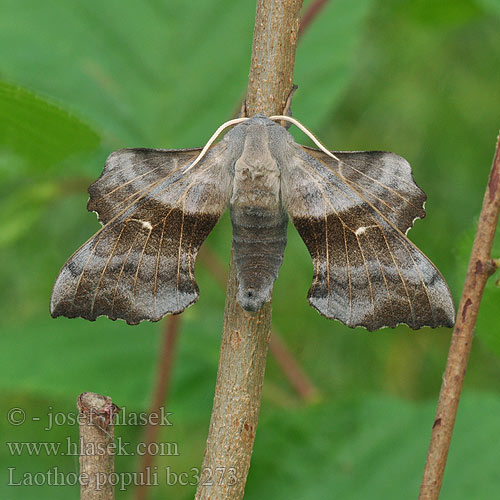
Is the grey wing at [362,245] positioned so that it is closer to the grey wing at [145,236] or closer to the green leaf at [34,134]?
the grey wing at [145,236]

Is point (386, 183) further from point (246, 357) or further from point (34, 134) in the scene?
point (34, 134)

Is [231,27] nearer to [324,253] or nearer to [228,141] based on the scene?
[228,141]

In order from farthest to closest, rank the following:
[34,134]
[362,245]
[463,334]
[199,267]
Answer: [199,267], [34,134], [362,245], [463,334]

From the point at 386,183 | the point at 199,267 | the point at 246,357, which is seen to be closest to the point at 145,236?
the point at 246,357

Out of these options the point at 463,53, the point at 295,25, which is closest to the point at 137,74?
the point at 295,25

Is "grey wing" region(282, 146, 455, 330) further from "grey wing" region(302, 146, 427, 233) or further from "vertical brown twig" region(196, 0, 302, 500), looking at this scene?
"vertical brown twig" region(196, 0, 302, 500)

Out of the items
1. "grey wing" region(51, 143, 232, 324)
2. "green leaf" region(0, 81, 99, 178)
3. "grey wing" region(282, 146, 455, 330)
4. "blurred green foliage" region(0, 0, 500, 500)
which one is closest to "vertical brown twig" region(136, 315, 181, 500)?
"blurred green foliage" region(0, 0, 500, 500)
